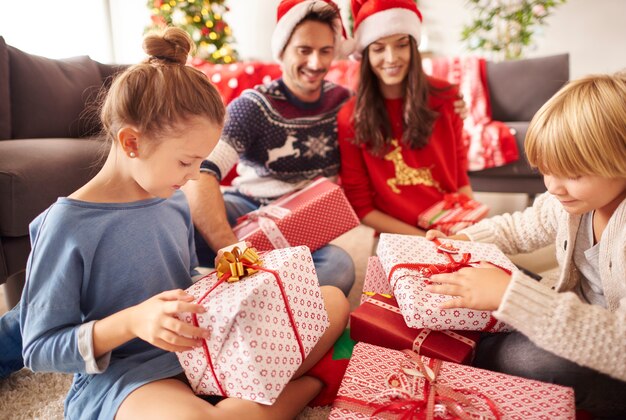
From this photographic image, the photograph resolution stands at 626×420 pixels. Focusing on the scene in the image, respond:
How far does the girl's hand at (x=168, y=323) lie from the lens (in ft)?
2.37

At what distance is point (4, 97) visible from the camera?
4.90 feet

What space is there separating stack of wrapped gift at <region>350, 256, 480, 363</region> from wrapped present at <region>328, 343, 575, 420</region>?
0.20ft

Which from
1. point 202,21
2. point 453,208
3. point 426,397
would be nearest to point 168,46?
point 426,397

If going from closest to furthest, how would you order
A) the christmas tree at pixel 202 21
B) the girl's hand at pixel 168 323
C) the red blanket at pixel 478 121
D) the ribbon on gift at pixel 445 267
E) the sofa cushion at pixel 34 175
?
the girl's hand at pixel 168 323, the ribbon on gift at pixel 445 267, the sofa cushion at pixel 34 175, the red blanket at pixel 478 121, the christmas tree at pixel 202 21

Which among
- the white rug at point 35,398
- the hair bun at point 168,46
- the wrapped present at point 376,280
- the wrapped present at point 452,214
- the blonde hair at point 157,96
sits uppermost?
the hair bun at point 168,46

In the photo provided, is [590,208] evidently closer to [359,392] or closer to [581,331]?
[581,331]

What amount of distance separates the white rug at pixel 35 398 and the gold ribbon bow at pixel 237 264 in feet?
1.23

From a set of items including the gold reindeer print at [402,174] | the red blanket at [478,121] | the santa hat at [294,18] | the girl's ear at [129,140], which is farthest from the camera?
the red blanket at [478,121]

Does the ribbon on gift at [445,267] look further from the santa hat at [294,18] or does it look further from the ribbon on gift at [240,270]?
the santa hat at [294,18]

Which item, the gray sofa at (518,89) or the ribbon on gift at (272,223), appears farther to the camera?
the gray sofa at (518,89)

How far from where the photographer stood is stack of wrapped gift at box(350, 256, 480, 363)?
93 cm

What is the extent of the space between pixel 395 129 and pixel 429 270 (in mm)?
757

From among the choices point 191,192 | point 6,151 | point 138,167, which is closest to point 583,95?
point 138,167

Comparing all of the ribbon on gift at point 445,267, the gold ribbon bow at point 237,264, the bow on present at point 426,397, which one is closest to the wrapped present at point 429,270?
the ribbon on gift at point 445,267
